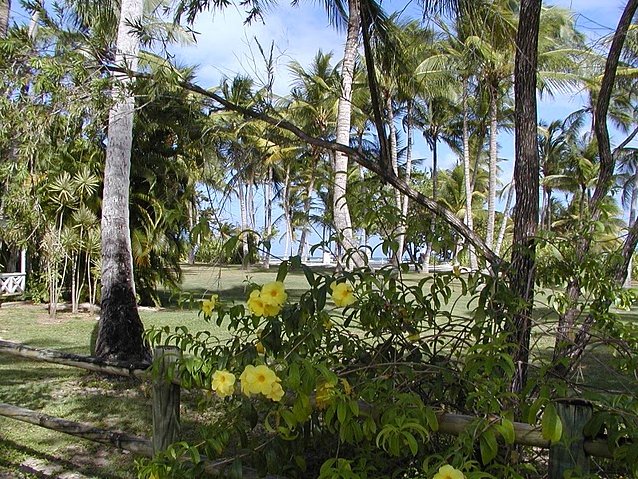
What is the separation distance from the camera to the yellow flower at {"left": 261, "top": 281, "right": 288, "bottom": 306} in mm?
1619

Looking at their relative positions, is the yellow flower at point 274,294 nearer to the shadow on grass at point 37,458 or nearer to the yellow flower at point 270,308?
the yellow flower at point 270,308

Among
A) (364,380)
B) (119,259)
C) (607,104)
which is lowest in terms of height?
(364,380)

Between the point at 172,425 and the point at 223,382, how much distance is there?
0.77m

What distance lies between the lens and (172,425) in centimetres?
219

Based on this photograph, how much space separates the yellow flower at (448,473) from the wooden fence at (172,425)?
24cm

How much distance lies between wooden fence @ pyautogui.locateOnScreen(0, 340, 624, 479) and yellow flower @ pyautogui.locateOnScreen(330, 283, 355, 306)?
43cm

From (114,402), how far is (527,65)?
13.5 feet

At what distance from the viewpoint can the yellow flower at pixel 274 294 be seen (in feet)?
5.31

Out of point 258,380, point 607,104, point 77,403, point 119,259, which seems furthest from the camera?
point 119,259

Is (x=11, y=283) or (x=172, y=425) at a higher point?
(x=11, y=283)

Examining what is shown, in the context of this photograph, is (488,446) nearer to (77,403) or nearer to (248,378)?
(248,378)

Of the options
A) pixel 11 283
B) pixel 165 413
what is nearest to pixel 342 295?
pixel 165 413

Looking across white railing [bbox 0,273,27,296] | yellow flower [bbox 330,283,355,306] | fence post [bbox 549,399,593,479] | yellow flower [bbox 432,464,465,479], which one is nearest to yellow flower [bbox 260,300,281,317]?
yellow flower [bbox 330,283,355,306]

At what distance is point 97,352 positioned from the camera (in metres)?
5.75
